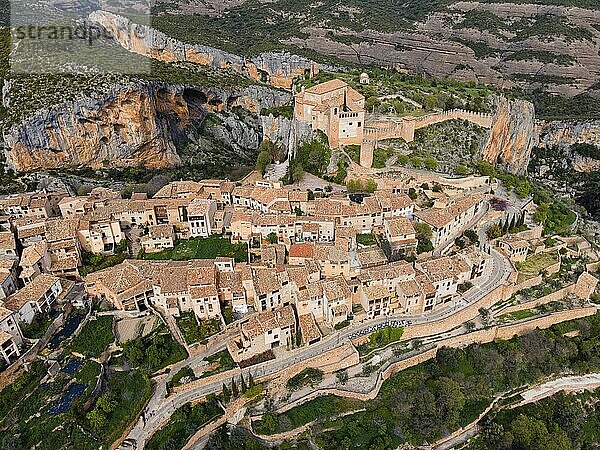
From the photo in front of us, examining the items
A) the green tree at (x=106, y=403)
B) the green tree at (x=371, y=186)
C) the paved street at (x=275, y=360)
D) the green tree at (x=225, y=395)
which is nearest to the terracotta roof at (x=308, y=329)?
the paved street at (x=275, y=360)

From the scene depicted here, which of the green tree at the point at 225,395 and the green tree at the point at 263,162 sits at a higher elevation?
the green tree at the point at 263,162

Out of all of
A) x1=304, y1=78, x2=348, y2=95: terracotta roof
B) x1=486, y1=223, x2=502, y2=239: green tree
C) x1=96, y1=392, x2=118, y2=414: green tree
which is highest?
x1=304, y1=78, x2=348, y2=95: terracotta roof

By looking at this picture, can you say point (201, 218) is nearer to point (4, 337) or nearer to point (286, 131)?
point (4, 337)

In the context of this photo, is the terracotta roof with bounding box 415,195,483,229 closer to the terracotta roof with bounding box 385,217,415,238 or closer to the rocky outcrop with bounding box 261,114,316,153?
the terracotta roof with bounding box 385,217,415,238

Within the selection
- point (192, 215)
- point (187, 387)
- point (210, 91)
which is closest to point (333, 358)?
point (187, 387)

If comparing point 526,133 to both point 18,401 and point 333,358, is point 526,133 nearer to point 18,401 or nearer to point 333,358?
point 333,358

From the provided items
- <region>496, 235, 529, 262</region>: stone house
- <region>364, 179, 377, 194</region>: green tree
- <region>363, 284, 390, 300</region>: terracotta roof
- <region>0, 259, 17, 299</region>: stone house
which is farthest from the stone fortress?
<region>0, 259, 17, 299</region>: stone house

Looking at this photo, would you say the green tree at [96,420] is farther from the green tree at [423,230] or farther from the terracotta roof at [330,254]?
the green tree at [423,230]
